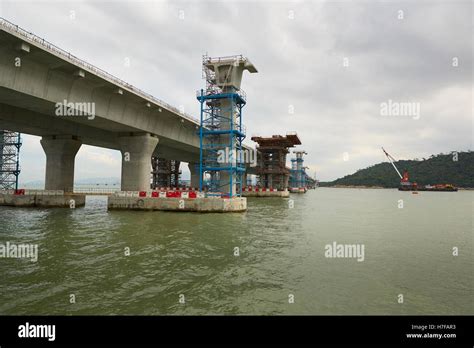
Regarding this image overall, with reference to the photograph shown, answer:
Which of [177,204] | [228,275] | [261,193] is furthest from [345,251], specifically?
[261,193]

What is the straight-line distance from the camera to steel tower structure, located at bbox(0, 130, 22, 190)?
172ft

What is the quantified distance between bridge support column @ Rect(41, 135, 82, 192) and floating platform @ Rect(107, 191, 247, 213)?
8779 millimetres

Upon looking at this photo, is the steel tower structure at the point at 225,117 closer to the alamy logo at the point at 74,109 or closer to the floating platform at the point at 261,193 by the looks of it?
the alamy logo at the point at 74,109

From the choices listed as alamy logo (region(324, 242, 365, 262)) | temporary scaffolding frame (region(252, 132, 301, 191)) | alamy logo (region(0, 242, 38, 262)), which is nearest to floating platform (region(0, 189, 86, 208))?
alamy logo (region(0, 242, 38, 262))

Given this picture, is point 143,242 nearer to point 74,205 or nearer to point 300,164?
point 74,205

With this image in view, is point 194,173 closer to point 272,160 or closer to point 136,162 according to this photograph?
point 272,160

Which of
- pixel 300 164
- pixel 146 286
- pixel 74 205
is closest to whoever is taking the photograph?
pixel 146 286

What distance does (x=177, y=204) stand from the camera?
97.0 feet

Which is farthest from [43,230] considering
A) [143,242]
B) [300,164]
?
[300,164]

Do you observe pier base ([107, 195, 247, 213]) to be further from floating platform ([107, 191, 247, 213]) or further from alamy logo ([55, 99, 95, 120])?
alamy logo ([55, 99, 95, 120])

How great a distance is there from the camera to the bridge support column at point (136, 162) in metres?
31.7
